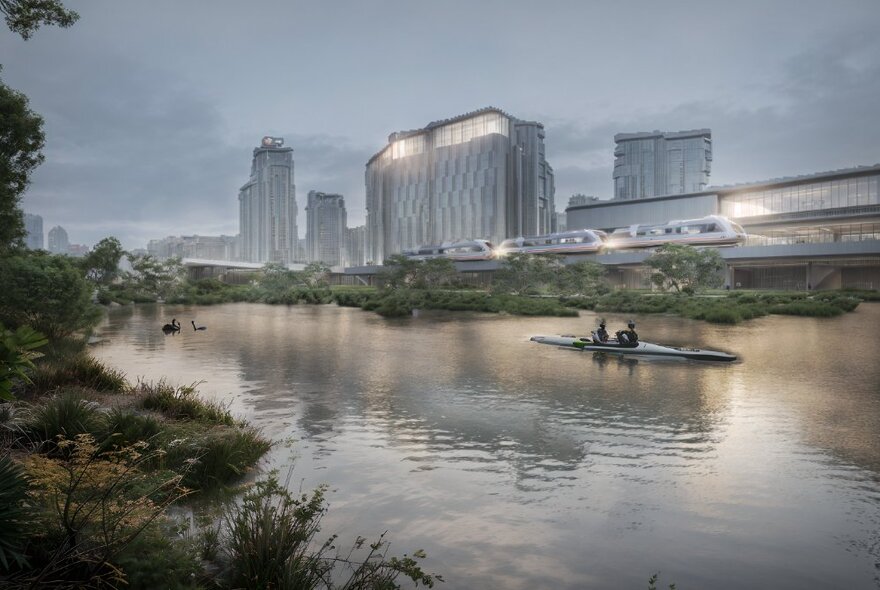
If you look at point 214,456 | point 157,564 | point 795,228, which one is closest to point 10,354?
point 157,564

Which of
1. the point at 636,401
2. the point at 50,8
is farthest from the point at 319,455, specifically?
the point at 50,8

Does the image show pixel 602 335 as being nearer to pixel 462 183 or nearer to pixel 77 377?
pixel 77 377

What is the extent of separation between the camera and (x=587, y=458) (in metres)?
10.2

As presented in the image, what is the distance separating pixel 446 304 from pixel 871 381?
4198 centimetres

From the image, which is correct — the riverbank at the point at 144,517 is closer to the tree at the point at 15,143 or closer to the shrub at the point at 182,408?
the shrub at the point at 182,408

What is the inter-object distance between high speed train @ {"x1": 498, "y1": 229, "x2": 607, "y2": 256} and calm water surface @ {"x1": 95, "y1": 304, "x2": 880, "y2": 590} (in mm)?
65147

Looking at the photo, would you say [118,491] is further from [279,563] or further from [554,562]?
[554,562]

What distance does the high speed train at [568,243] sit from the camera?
8725cm

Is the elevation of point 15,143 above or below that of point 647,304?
above

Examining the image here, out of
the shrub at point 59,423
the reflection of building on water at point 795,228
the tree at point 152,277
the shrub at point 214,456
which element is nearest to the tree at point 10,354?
the shrub at point 214,456

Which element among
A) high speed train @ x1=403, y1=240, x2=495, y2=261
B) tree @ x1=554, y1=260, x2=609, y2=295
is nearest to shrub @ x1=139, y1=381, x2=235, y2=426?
tree @ x1=554, y1=260, x2=609, y2=295

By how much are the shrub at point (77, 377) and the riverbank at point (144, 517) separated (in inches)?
90.6

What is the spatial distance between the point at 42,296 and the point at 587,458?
2125 cm

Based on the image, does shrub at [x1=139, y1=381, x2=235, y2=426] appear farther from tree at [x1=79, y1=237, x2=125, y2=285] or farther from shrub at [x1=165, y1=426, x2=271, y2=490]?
tree at [x1=79, y1=237, x2=125, y2=285]
